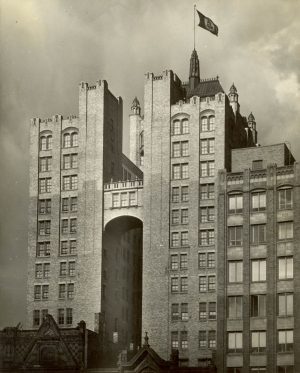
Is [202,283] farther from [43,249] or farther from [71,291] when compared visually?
[43,249]

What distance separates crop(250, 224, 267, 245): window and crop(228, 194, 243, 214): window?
220cm

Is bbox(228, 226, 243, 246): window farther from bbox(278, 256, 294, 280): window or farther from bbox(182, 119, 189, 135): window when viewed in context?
bbox(182, 119, 189, 135): window

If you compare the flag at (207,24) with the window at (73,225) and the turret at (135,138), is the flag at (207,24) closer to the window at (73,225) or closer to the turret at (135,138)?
the window at (73,225)

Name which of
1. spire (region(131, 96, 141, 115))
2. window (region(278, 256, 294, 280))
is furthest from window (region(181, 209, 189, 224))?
spire (region(131, 96, 141, 115))

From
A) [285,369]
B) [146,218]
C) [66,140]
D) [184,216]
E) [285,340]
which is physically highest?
[66,140]

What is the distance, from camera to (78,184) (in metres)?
98.6

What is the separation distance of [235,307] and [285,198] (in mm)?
10846

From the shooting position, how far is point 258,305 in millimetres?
87000

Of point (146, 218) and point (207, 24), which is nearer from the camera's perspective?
point (207, 24)

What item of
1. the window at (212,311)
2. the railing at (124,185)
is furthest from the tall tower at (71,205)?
the window at (212,311)

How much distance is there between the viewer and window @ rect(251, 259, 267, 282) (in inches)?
3440

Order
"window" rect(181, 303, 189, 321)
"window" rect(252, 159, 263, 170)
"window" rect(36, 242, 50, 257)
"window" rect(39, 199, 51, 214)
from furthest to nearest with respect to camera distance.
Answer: "window" rect(39, 199, 51, 214), "window" rect(36, 242, 50, 257), "window" rect(252, 159, 263, 170), "window" rect(181, 303, 189, 321)

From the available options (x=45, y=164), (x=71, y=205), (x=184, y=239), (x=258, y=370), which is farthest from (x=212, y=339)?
(x=45, y=164)

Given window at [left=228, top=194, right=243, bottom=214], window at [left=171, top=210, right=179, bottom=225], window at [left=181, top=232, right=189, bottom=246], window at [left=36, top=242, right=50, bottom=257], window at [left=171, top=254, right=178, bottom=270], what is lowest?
window at [left=171, top=254, right=178, bottom=270]
